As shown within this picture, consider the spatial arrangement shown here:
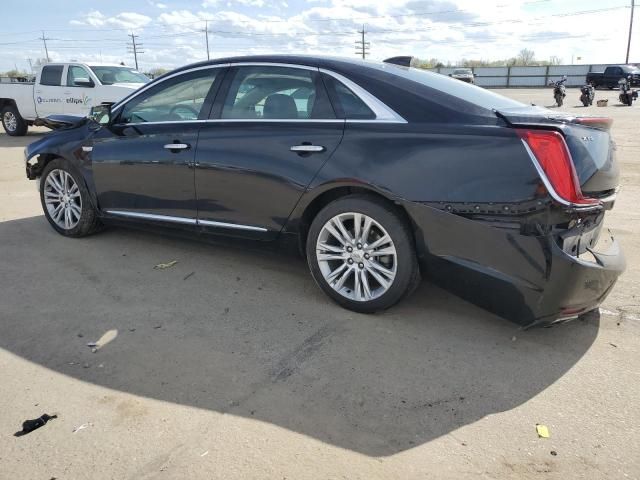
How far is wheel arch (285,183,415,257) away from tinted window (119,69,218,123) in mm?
1274

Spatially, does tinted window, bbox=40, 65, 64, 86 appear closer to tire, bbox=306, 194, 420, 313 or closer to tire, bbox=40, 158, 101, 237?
tire, bbox=40, 158, 101, 237

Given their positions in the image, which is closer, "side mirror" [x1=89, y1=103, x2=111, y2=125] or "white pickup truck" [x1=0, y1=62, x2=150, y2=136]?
"side mirror" [x1=89, y1=103, x2=111, y2=125]

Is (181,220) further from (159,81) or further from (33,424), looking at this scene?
(33,424)

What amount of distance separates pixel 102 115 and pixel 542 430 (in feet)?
14.4

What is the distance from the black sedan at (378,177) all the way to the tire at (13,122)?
12346 millimetres

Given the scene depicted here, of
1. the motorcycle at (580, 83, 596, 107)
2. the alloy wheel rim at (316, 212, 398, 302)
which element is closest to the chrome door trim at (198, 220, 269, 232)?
the alloy wheel rim at (316, 212, 398, 302)

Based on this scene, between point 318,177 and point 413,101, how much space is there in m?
0.78

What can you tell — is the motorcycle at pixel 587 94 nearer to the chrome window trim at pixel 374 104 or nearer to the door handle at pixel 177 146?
the chrome window trim at pixel 374 104

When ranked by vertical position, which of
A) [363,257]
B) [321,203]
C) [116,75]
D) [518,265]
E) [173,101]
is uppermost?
[116,75]

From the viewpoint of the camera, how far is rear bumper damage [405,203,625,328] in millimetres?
2953

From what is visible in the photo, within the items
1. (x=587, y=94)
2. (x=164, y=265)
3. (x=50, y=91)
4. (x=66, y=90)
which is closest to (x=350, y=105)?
(x=164, y=265)

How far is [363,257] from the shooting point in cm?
359

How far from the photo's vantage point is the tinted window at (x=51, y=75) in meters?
13.8

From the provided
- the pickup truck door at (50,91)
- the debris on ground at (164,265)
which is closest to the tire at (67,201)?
the debris on ground at (164,265)
